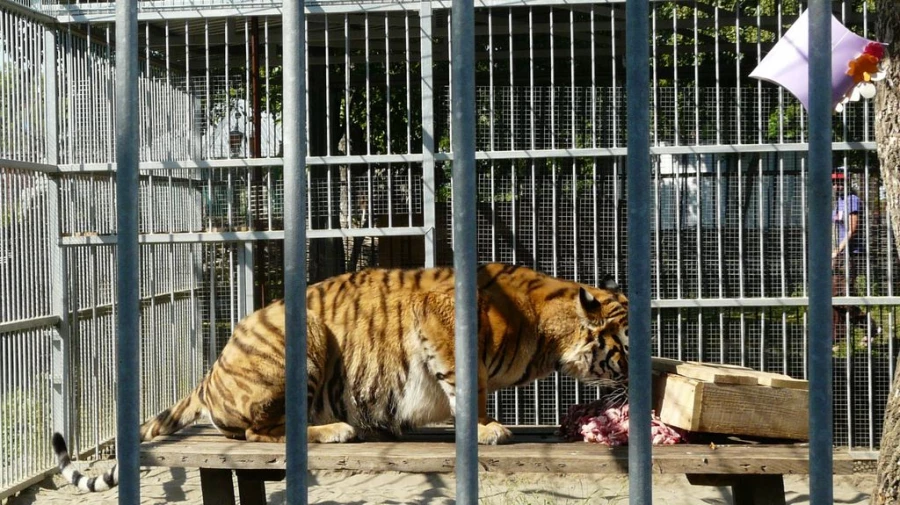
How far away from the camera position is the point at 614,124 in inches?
269

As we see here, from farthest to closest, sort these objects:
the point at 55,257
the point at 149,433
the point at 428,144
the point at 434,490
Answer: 1. the point at 55,257
2. the point at 434,490
3. the point at 428,144
4. the point at 149,433

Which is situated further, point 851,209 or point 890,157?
point 851,209

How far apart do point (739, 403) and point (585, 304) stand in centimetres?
105

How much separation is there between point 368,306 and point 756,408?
210cm

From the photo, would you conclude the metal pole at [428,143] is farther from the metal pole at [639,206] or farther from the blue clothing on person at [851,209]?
the metal pole at [639,206]

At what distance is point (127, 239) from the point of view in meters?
2.09

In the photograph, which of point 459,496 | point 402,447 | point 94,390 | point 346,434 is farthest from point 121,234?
point 94,390

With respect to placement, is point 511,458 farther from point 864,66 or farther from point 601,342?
point 864,66

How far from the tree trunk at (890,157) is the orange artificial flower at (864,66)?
10 centimetres

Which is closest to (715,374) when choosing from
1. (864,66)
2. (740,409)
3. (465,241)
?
(740,409)

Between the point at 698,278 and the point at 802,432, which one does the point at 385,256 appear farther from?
the point at 802,432

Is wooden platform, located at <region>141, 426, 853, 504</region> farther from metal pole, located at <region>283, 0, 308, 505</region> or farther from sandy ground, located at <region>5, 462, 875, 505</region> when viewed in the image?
metal pole, located at <region>283, 0, 308, 505</region>

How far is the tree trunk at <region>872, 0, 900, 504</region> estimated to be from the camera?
4168 millimetres

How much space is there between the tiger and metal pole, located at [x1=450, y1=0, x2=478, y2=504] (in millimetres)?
2843
